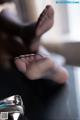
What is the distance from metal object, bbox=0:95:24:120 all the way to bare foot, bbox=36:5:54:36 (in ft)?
0.69

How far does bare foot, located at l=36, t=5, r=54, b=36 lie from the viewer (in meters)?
0.73

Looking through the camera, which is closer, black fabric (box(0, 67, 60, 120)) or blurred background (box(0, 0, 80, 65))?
blurred background (box(0, 0, 80, 65))

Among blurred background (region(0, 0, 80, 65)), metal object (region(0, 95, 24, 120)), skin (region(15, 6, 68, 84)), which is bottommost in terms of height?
metal object (region(0, 95, 24, 120))

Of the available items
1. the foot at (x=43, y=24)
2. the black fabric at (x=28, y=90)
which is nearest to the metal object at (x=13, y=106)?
the black fabric at (x=28, y=90)

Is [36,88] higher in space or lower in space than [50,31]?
lower

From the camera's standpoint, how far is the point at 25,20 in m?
0.76

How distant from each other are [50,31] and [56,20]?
0.12 feet

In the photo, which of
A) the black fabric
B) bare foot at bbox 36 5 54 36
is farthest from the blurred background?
the black fabric

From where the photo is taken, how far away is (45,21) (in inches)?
29.8

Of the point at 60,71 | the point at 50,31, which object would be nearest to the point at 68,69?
the point at 60,71

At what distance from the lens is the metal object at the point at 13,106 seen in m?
0.79

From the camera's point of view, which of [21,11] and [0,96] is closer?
[21,11]

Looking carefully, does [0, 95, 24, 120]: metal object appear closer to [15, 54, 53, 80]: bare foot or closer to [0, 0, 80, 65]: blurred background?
[15, 54, 53, 80]: bare foot

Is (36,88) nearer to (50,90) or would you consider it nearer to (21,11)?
(50,90)
